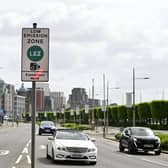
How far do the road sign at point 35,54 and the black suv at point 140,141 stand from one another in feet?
75.5

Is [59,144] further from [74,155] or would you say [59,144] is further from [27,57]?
[27,57]

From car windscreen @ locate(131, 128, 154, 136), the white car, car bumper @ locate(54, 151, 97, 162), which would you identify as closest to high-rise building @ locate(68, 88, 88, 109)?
car windscreen @ locate(131, 128, 154, 136)

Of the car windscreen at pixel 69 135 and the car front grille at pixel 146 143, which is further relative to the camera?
the car front grille at pixel 146 143

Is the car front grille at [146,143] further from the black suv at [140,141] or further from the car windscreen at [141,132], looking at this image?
the car windscreen at [141,132]

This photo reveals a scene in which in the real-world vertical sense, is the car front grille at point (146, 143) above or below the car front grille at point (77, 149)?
below

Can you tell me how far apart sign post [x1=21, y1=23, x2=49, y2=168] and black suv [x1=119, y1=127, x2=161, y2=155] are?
2302cm

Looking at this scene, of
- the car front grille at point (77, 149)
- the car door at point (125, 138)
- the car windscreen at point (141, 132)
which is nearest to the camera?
the car front grille at point (77, 149)

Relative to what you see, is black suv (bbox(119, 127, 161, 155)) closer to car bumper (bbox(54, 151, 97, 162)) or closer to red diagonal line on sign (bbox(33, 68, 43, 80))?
car bumper (bbox(54, 151, 97, 162))

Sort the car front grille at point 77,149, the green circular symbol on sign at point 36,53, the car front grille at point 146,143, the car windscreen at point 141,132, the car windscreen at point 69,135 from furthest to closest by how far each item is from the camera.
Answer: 1. the car windscreen at point 141,132
2. the car front grille at point 146,143
3. the car windscreen at point 69,135
4. the car front grille at point 77,149
5. the green circular symbol on sign at point 36,53

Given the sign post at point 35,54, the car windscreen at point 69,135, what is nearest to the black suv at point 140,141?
the car windscreen at point 69,135

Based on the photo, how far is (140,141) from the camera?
3222cm

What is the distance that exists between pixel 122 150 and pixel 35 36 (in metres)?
26.1

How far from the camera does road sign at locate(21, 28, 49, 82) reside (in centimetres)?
955

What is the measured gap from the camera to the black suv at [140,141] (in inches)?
1258
